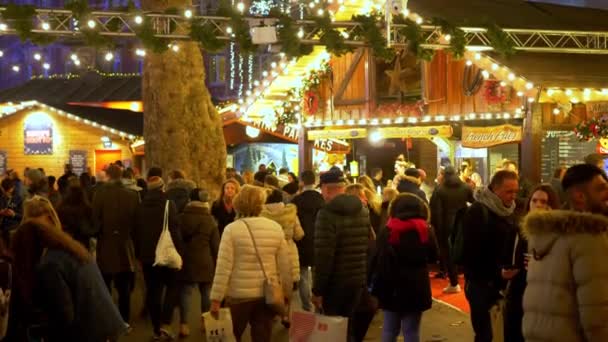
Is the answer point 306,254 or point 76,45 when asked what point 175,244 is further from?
point 76,45

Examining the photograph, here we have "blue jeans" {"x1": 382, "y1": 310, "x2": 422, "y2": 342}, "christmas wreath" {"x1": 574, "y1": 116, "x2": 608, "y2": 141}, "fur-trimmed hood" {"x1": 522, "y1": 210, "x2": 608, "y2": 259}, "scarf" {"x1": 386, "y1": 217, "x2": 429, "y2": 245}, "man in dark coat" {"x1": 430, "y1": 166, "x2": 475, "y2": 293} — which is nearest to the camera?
"fur-trimmed hood" {"x1": 522, "y1": 210, "x2": 608, "y2": 259}

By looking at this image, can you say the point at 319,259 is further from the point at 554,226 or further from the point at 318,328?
the point at 554,226

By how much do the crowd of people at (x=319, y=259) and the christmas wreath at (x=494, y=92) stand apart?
618 cm

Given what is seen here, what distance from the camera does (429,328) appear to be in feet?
35.4

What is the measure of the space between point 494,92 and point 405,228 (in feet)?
29.2

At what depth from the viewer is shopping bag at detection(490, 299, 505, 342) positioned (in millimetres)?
7309

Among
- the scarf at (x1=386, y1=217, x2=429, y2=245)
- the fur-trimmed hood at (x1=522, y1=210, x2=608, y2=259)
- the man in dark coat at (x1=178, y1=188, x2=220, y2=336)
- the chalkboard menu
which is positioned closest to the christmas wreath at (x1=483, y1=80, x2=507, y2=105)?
the chalkboard menu

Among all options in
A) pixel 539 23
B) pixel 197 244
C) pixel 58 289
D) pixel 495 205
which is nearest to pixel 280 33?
pixel 197 244

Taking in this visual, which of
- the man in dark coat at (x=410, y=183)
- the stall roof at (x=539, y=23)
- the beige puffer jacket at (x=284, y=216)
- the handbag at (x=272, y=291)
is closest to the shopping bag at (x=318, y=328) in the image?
the handbag at (x=272, y=291)

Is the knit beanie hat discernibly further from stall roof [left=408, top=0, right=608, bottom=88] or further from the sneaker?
stall roof [left=408, top=0, right=608, bottom=88]

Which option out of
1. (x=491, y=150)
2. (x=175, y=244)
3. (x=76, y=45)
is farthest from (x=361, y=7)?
(x=76, y=45)

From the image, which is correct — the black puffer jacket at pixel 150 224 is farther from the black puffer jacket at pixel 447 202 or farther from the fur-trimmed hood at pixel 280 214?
the black puffer jacket at pixel 447 202

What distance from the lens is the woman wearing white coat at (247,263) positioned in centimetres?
765

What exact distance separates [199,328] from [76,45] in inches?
1651
